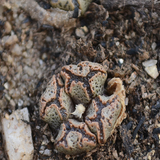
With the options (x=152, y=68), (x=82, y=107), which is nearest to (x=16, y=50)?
(x=82, y=107)

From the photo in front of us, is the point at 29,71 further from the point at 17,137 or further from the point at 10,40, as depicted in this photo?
the point at 17,137

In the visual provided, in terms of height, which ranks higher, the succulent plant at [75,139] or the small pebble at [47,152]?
the succulent plant at [75,139]

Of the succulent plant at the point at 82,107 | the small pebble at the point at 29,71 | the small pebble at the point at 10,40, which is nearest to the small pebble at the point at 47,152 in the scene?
the succulent plant at the point at 82,107

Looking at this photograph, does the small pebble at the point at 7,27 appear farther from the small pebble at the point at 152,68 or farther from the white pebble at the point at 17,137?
the small pebble at the point at 152,68

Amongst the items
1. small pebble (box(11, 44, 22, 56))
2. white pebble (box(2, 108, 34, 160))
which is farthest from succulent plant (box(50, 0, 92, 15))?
white pebble (box(2, 108, 34, 160))

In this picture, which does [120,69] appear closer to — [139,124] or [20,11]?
[139,124]

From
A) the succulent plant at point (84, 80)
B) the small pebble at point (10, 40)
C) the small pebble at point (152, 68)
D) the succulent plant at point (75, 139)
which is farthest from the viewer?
the small pebble at point (10, 40)

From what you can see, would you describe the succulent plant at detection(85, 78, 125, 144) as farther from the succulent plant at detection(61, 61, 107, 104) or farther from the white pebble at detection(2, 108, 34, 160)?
the white pebble at detection(2, 108, 34, 160)

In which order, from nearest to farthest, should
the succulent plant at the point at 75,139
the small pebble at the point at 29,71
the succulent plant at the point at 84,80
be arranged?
1. the succulent plant at the point at 75,139
2. the succulent plant at the point at 84,80
3. the small pebble at the point at 29,71
